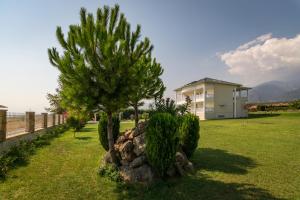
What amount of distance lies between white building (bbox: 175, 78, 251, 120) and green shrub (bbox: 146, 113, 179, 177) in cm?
3017

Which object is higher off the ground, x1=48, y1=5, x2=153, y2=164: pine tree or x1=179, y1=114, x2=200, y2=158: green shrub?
x1=48, y1=5, x2=153, y2=164: pine tree

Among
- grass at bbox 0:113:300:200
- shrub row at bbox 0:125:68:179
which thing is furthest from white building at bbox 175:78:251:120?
shrub row at bbox 0:125:68:179

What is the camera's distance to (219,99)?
126ft

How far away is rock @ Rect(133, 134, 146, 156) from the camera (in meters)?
7.66

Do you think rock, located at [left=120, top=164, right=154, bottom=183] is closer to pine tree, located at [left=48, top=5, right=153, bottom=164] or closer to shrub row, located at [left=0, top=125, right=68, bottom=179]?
pine tree, located at [left=48, top=5, right=153, bottom=164]

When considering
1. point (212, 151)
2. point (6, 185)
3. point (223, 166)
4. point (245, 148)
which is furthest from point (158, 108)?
point (6, 185)

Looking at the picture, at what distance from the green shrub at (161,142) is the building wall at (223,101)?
31955 mm

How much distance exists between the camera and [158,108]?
459 inches

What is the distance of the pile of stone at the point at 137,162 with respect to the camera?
7108 mm

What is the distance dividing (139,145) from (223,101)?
33.4m

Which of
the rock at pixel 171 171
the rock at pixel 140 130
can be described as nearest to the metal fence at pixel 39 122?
the rock at pixel 140 130

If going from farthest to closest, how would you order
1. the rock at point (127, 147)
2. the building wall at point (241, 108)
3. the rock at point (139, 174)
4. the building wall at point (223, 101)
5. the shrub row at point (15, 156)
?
the building wall at point (241, 108), the building wall at point (223, 101), the shrub row at point (15, 156), the rock at point (127, 147), the rock at point (139, 174)

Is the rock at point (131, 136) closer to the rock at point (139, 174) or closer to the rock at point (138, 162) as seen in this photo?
the rock at point (138, 162)

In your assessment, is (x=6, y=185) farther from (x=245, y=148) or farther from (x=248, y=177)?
(x=245, y=148)
